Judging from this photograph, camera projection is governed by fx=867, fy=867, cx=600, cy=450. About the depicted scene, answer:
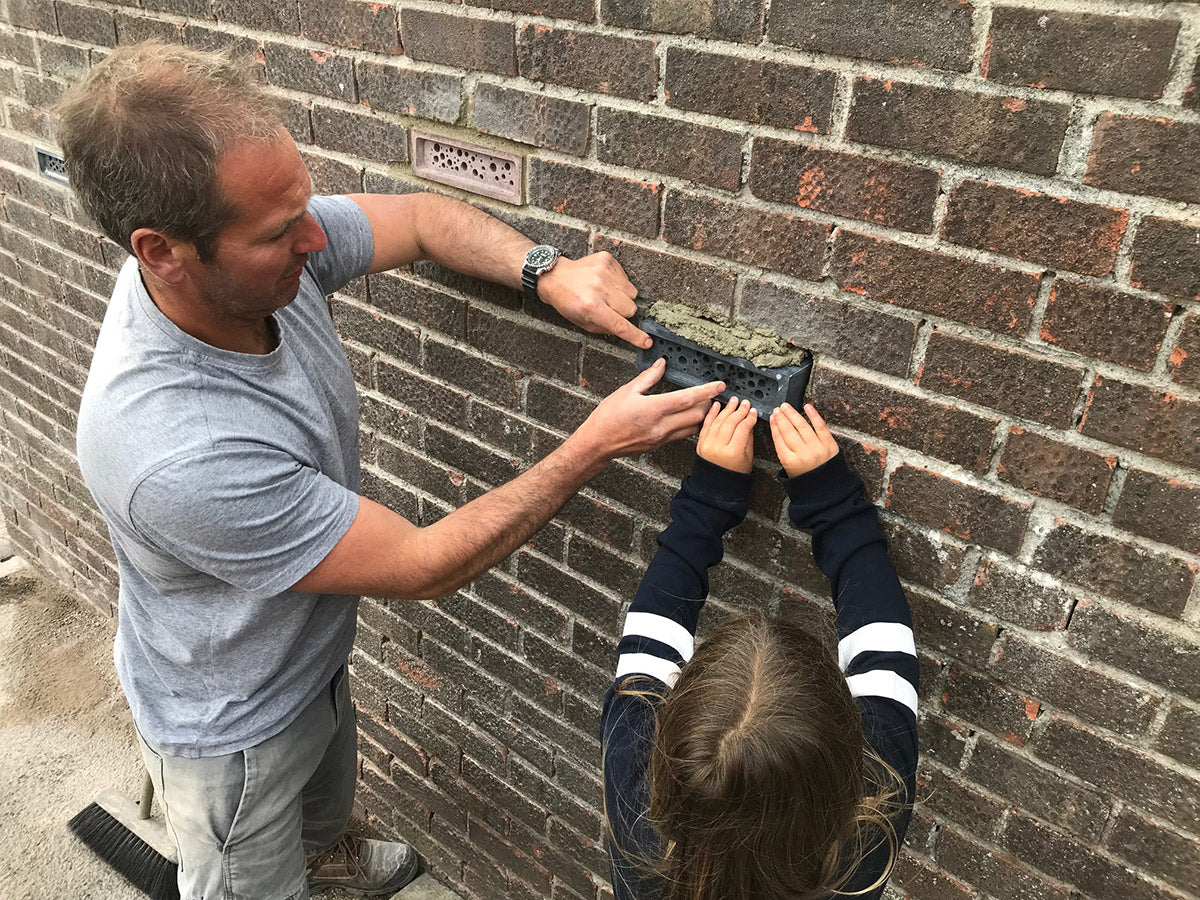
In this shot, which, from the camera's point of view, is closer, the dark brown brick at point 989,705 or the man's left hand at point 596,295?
the dark brown brick at point 989,705

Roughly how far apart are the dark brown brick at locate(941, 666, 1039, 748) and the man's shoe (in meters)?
2.03

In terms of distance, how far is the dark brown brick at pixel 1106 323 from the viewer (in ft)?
3.99

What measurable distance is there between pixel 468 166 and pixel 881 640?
4.36ft

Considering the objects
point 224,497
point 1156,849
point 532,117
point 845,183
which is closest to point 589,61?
point 532,117

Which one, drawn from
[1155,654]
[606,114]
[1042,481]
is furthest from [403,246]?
[1155,654]

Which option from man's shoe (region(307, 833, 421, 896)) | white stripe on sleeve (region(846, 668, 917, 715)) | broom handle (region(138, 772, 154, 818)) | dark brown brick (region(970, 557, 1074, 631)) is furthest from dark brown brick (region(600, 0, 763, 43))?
broom handle (region(138, 772, 154, 818))

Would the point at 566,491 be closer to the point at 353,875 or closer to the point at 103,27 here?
the point at 353,875

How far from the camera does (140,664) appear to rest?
6.75 ft


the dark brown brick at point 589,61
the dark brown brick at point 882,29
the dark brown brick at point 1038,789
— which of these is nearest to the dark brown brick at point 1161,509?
the dark brown brick at point 1038,789

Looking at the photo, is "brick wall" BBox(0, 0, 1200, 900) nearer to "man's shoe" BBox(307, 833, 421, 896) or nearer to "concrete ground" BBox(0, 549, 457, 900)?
"man's shoe" BBox(307, 833, 421, 896)

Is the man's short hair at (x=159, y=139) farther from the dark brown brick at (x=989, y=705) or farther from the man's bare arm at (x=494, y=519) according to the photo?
the dark brown brick at (x=989, y=705)

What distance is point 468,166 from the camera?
6.42 ft

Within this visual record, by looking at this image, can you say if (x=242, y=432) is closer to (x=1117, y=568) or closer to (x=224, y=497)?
(x=224, y=497)

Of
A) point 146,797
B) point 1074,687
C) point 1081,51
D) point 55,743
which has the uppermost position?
point 1081,51
